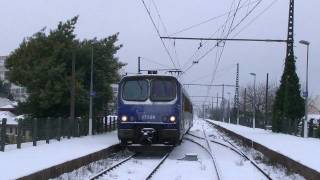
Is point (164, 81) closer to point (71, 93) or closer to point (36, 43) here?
point (71, 93)

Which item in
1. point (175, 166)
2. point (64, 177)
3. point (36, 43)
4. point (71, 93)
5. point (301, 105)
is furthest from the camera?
point (301, 105)

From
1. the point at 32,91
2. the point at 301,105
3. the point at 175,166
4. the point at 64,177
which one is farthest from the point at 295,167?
the point at 301,105

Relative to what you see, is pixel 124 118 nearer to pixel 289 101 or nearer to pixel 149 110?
pixel 149 110

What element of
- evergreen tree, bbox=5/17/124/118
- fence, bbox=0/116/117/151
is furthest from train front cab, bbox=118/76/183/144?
evergreen tree, bbox=5/17/124/118

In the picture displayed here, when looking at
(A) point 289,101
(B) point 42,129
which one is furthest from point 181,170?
(A) point 289,101

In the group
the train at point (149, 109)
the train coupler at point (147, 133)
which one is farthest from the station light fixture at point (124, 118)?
the train coupler at point (147, 133)

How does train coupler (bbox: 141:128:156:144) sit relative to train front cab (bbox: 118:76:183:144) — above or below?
below

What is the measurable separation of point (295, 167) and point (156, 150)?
1121cm

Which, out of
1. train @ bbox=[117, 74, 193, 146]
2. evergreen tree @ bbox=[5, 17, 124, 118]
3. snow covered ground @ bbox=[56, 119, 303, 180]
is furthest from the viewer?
evergreen tree @ bbox=[5, 17, 124, 118]

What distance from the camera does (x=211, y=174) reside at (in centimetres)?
1822

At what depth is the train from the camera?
2456 cm

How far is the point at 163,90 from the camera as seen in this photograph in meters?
25.0

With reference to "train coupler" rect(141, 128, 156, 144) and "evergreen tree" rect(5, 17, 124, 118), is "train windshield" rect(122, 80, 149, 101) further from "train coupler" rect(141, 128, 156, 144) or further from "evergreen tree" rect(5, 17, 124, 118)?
"evergreen tree" rect(5, 17, 124, 118)

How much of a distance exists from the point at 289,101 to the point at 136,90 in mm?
18291
